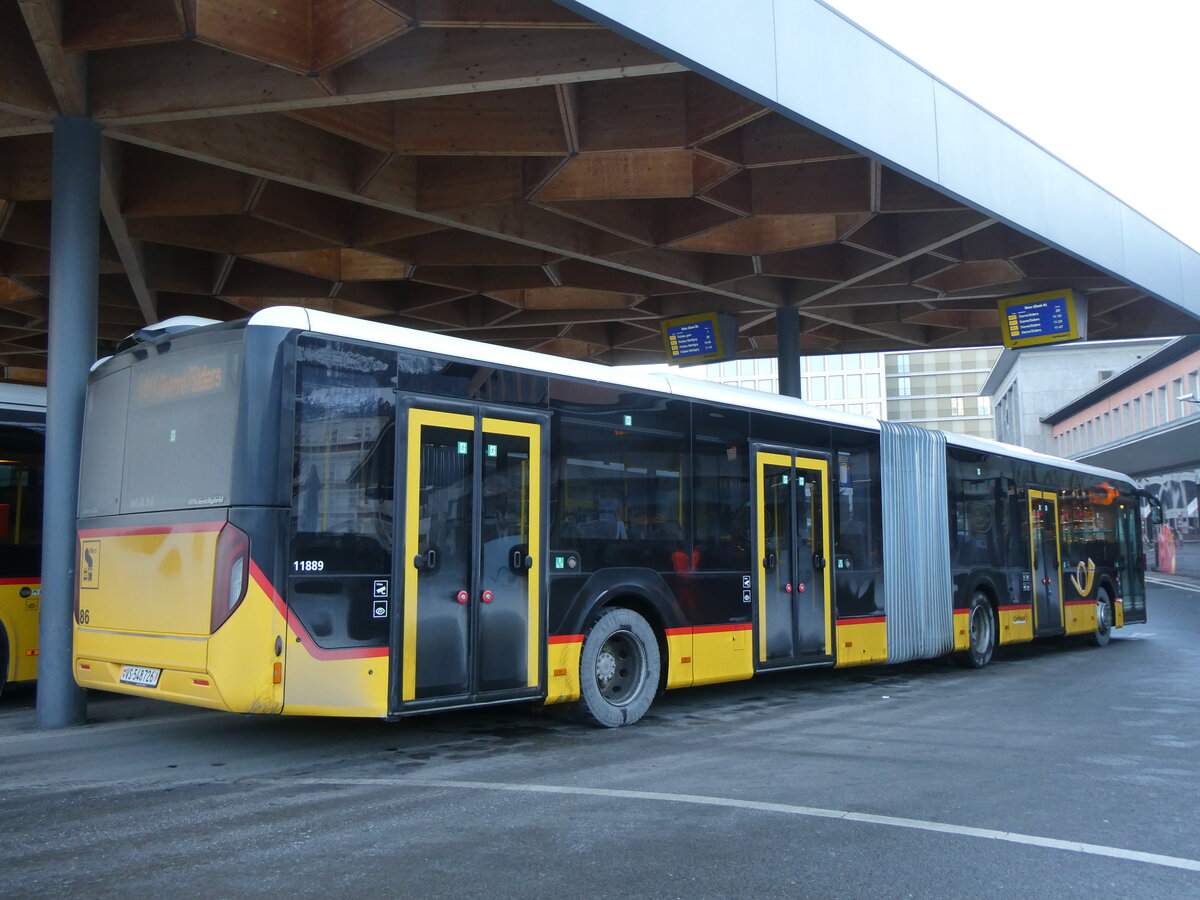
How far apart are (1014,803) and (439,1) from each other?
24.1 ft

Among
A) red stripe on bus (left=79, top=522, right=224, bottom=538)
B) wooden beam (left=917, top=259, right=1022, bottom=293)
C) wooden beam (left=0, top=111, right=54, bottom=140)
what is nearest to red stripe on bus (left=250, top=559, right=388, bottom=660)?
red stripe on bus (left=79, top=522, right=224, bottom=538)

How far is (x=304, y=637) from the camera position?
22.5ft

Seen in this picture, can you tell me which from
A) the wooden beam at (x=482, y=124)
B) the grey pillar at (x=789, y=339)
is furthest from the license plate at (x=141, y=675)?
the grey pillar at (x=789, y=339)

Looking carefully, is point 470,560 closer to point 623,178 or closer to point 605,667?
point 605,667

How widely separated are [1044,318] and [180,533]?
1492cm

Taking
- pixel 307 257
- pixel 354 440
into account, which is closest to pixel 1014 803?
pixel 354 440

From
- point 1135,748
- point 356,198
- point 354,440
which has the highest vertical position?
point 356,198

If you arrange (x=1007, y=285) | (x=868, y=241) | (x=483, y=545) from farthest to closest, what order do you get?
(x=1007, y=285) < (x=868, y=241) < (x=483, y=545)

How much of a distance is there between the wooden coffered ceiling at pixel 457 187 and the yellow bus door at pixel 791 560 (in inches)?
142

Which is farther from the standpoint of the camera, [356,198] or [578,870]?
[356,198]

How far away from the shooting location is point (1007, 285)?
714 inches

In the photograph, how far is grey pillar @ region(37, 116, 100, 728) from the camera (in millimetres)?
9031

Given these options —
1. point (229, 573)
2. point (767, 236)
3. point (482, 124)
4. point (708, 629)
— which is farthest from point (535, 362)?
point (767, 236)

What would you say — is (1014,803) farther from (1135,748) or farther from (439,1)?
(439,1)
